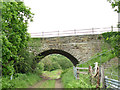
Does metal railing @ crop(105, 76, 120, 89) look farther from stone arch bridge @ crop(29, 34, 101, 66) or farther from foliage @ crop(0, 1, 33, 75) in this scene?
stone arch bridge @ crop(29, 34, 101, 66)

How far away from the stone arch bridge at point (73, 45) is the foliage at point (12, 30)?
16.8 feet

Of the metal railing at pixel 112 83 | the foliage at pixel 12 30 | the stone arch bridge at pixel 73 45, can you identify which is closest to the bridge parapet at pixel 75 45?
the stone arch bridge at pixel 73 45

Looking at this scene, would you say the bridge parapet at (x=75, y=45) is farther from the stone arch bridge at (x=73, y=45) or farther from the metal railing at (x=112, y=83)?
the metal railing at (x=112, y=83)

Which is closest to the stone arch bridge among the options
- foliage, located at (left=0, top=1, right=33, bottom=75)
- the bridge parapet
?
the bridge parapet

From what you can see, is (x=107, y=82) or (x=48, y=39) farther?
(x=48, y=39)

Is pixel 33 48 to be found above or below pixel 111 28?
below

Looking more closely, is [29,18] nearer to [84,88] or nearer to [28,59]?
[28,59]

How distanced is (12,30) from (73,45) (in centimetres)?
785

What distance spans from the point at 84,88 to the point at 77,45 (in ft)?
27.6

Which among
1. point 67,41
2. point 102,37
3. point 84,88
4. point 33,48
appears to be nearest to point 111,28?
point 102,37

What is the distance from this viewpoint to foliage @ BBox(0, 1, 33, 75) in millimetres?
6835

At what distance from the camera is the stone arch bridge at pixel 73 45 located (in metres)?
14.1

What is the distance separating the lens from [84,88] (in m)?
6.23

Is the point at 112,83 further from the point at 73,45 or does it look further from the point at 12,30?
the point at 73,45
